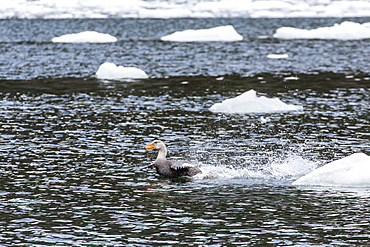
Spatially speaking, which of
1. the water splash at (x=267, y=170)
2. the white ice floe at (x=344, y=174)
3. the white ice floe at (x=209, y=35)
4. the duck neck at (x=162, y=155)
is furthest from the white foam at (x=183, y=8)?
the white ice floe at (x=344, y=174)

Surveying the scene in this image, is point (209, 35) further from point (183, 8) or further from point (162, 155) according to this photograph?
point (162, 155)

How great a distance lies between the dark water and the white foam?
148 feet

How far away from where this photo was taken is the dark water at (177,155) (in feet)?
46.4

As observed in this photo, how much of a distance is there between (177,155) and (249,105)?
31.7 feet

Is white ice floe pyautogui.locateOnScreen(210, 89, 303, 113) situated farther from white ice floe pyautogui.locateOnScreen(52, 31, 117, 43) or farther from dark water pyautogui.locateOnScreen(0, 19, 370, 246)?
white ice floe pyautogui.locateOnScreen(52, 31, 117, 43)

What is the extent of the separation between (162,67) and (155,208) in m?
32.9

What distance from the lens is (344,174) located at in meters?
17.9

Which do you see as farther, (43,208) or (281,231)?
(43,208)

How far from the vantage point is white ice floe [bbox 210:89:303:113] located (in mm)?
30438

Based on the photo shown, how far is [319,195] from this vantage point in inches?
663

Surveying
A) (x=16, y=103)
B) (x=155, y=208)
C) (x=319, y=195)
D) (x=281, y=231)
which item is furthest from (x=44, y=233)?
(x=16, y=103)

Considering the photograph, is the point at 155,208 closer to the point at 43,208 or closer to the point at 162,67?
the point at 43,208

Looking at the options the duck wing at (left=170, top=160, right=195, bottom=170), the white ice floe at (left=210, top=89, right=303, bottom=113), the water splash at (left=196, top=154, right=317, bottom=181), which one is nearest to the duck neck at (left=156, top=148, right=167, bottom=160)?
the duck wing at (left=170, top=160, right=195, bottom=170)

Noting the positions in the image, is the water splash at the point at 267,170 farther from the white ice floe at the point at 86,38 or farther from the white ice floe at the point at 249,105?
the white ice floe at the point at 86,38
